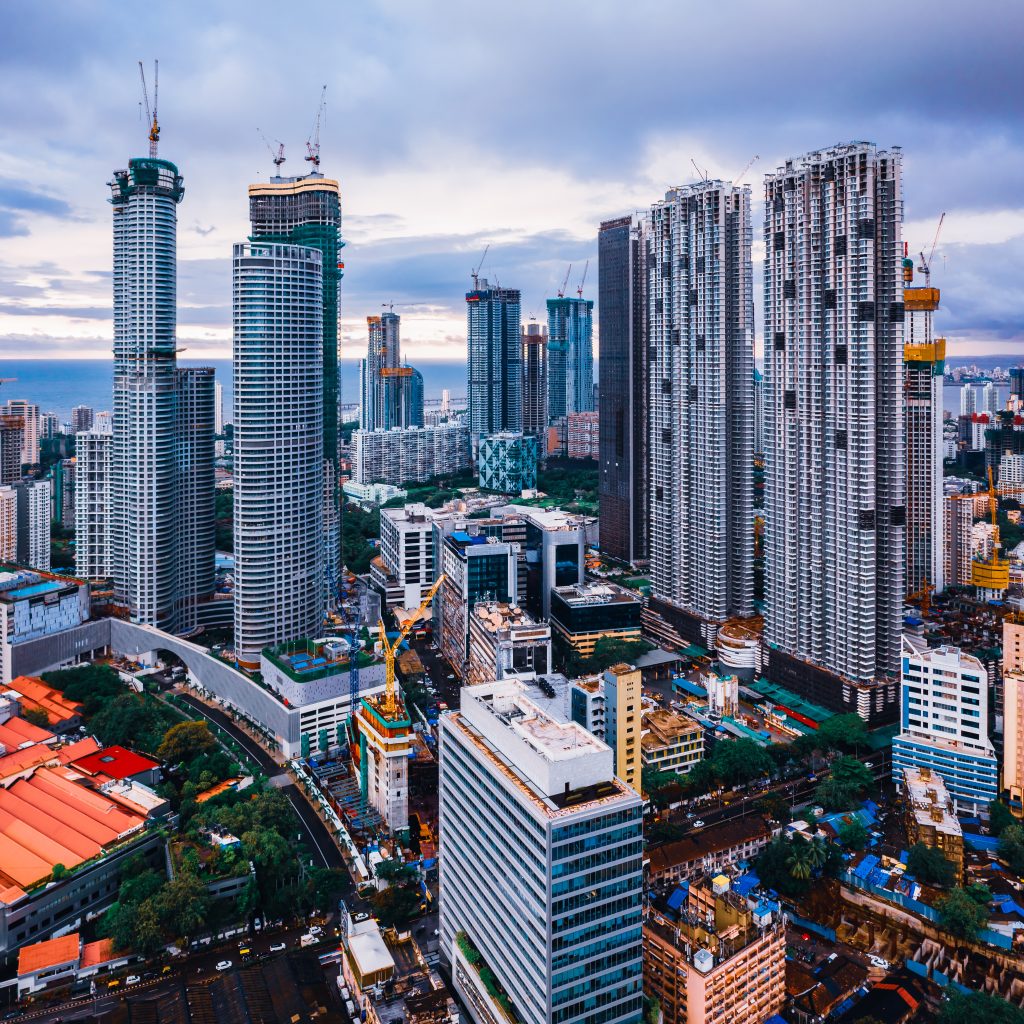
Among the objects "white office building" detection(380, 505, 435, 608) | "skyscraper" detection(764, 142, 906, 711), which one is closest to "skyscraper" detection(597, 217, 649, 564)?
"white office building" detection(380, 505, 435, 608)

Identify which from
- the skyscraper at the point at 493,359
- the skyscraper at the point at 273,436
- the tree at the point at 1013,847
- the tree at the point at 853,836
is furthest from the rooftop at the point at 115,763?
the skyscraper at the point at 493,359

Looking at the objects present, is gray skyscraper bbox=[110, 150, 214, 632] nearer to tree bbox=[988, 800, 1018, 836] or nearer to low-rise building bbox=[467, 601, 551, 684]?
low-rise building bbox=[467, 601, 551, 684]

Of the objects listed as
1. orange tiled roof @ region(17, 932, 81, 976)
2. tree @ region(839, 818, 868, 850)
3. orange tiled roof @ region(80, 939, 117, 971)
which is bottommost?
orange tiled roof @ region(80, 939, 117, 971)

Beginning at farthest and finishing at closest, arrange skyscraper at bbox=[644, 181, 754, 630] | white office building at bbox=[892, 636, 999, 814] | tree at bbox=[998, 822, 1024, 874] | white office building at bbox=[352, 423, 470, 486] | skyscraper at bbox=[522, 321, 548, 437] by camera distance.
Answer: skyscraper at bbox=[522, 321, 548, 437] → white office building at bbox=[352, 423, 470, 486] → skyscraper at bbox=[644, 181, 754, 630] → white office building at bbox=[892, 636, 999, 814] → tree at bbox=[998, 822, 1024, 874]

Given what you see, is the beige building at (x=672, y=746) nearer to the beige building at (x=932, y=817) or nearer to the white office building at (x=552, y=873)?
the beige building at (x=932, y=817)

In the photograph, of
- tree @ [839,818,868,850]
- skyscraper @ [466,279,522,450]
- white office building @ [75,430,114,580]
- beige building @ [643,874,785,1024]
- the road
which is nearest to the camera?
beige building @ [643,874,785,1024]

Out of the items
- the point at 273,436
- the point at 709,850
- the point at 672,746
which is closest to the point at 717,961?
the point at 709,850
